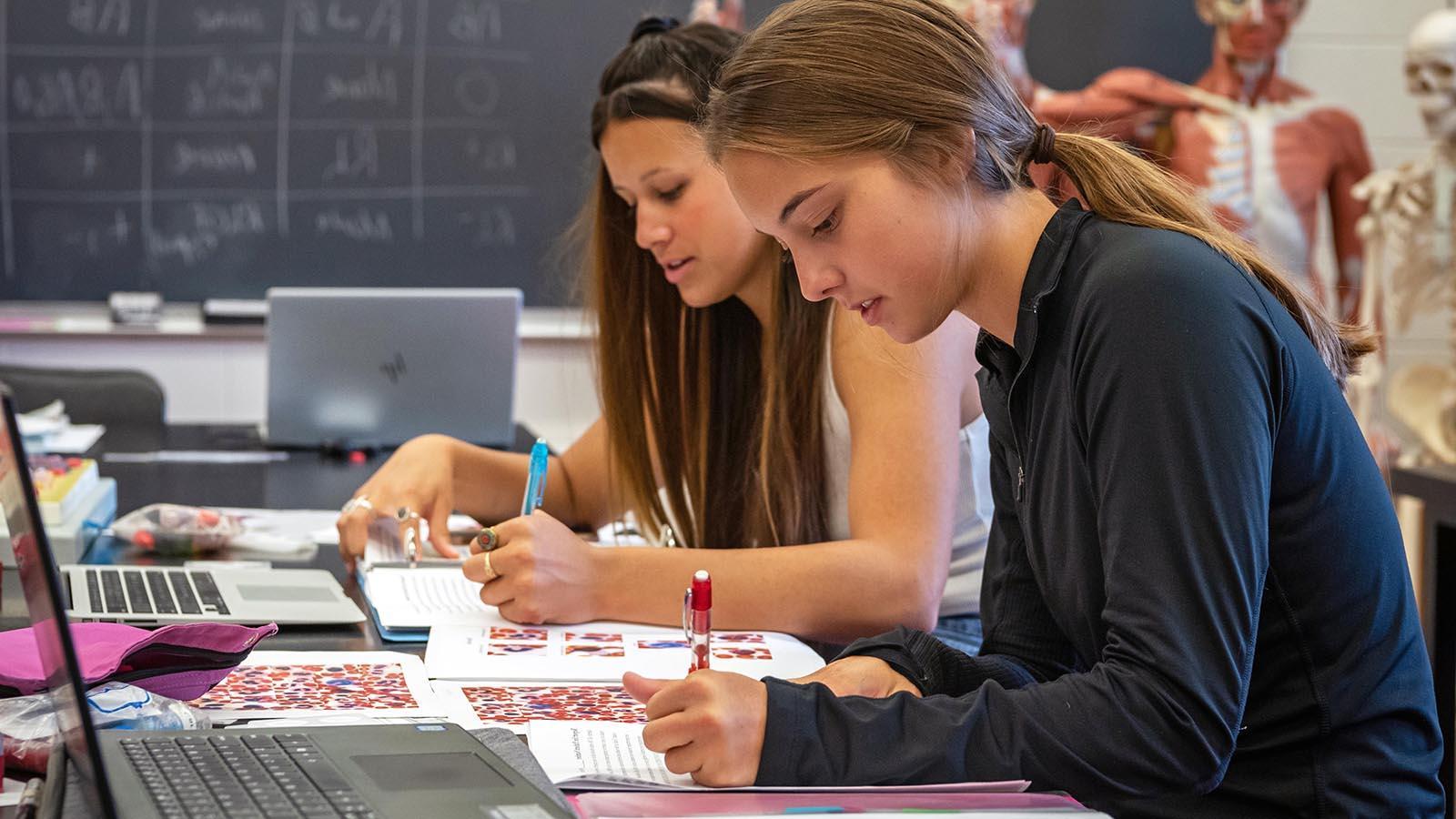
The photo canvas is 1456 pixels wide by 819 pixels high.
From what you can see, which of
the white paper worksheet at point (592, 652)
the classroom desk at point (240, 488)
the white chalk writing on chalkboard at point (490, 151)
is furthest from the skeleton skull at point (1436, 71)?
the white paper worksheet at point (592, 652)

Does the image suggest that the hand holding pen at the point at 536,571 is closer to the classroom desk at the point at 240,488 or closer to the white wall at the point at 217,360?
the classroom desk at the point at 240,488

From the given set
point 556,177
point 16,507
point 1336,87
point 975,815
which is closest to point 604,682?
point 975,815

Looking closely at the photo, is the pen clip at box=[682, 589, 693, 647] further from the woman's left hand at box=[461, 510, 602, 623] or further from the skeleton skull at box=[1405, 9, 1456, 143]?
the skeleton skull at box=[1405, 9, 1456, 143]

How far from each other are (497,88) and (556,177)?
267 millimetres

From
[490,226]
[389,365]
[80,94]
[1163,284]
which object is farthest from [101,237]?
[1163,284]

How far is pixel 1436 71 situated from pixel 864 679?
3.05 meters

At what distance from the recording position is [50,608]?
0.74 m

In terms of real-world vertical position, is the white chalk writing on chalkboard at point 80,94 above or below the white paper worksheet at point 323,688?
above

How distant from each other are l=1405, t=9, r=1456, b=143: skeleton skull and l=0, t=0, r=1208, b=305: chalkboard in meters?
1.60

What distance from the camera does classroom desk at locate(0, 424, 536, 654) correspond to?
1.40 meters

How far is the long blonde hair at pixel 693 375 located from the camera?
1.66m

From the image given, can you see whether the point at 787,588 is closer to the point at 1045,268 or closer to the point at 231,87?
the point at 1045,268

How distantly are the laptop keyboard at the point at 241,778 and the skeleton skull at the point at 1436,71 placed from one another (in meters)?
3.41

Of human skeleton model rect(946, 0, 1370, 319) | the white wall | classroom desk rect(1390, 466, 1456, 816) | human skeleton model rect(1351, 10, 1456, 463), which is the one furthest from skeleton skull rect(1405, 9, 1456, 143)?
the white wall
